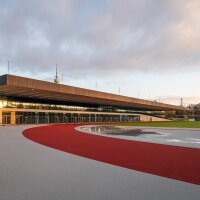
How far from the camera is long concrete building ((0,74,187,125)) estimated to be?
36.1 meters

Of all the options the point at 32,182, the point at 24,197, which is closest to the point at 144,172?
the point at 32,182

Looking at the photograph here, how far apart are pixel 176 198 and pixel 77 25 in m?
19.3

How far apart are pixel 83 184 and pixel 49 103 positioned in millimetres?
49876

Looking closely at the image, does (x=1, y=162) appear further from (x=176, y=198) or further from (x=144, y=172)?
(x=176, y=198)

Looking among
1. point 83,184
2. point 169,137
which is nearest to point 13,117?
point 169,137

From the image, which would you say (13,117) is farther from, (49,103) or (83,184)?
(83,184)

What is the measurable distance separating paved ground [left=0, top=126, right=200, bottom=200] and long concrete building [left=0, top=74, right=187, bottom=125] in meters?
26.1

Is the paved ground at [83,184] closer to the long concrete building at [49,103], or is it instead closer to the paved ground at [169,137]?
the paved ground at [169,137]

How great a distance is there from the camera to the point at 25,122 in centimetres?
4744

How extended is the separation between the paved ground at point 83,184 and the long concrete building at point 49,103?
2612 cm

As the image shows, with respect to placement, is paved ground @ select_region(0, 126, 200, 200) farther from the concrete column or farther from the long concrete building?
the concrete column

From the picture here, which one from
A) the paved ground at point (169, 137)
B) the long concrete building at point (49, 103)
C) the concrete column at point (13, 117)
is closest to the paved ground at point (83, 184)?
the paved ground at point (169, 137)

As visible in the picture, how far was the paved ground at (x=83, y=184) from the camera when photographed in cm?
487

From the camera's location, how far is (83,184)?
224 inches
